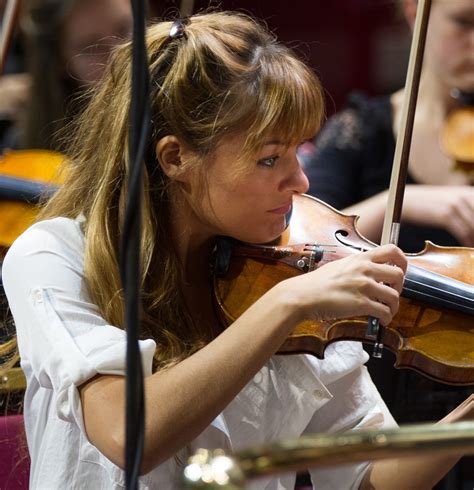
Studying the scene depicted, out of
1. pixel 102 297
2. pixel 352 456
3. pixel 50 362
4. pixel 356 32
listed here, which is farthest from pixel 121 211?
pixel 356 32

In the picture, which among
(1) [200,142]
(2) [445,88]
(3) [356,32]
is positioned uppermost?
(1) [200,142]

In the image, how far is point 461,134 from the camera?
2105 mm

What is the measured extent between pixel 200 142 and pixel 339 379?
1.20 feet

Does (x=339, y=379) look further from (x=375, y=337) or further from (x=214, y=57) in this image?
(x=214, y=57)

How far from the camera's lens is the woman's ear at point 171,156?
1219 millimetres

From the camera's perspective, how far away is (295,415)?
1.29m

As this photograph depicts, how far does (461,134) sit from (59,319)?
1.22 meters

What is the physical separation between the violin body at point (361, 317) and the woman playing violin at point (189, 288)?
0.15ft

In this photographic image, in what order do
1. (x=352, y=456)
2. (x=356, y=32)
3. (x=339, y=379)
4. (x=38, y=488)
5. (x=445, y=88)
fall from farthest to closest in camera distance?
(x=356, y=32) < (x=445, y=88) < (x=339, y=379) < (x=38, y=488) < (x=352, y=456)

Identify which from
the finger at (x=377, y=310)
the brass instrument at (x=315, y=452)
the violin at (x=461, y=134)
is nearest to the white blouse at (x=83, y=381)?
the finger at (x=377, y=310)

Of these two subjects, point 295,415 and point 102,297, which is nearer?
point 102,297

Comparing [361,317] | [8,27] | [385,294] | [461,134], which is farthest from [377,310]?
[8,27]

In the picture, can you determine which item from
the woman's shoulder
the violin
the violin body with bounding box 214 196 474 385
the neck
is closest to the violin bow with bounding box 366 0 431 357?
the violin body with bounding box 214 196 474 385

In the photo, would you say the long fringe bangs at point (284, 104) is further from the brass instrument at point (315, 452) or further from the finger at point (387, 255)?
the brass instrument at point (315, 452)
